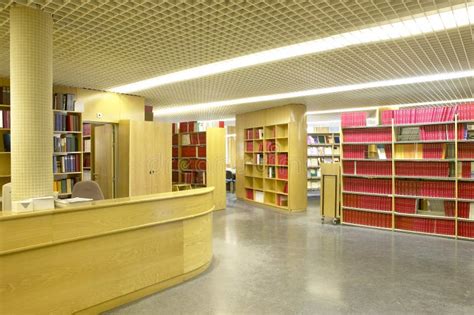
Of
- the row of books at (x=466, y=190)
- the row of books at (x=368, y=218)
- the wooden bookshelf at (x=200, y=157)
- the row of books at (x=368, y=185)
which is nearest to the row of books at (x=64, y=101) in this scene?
the wooden bookshelf at (x=200, y=157)

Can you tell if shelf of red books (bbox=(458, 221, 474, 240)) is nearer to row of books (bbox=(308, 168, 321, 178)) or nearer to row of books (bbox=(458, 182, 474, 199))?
row of books (bbox=(458, 182, 474, 199))

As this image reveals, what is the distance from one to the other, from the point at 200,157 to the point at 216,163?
1.80 ft

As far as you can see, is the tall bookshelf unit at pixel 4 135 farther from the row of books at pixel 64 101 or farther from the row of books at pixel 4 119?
the row of books at pixel 64 101

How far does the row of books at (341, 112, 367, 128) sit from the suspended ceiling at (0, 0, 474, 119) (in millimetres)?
862

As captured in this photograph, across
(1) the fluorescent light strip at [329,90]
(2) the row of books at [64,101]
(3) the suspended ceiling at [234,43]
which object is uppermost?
(3) the suspended ceiling at [234,43]

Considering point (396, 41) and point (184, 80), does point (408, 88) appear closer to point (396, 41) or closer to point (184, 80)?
point (396, 41)

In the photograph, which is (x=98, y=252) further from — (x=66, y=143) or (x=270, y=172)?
(x=270, y=172)

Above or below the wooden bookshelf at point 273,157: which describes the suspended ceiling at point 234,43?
above

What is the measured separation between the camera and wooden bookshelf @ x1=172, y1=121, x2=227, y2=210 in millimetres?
9266

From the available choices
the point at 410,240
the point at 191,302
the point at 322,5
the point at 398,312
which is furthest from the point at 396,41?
the point at 191,302

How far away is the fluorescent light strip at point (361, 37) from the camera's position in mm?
3545

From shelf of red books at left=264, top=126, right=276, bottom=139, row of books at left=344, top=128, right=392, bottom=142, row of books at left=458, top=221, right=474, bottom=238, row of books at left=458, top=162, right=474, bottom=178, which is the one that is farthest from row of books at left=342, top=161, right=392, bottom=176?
shelf of red books at left=264, top=126, right=276, bottom=139

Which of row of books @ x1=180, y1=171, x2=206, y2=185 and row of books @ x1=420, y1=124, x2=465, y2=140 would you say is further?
row of books @ x1=180, y1=171, x2=206, y2=185

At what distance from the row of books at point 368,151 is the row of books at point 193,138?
158 inches
